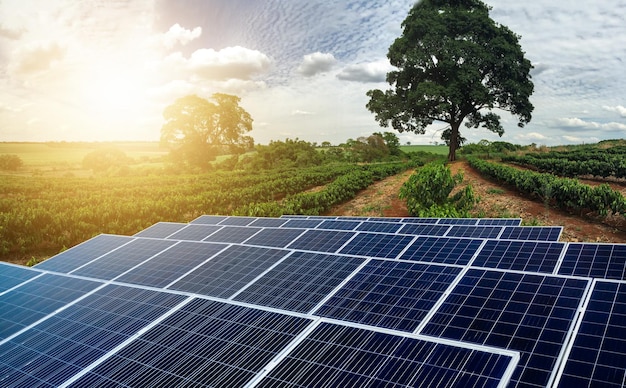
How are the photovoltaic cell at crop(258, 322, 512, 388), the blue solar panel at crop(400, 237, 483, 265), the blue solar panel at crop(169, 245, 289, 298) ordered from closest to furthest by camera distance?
the photovoltaic cell at crop(258, 322, 512, 388)
the blue solar panel at crop(169, 245, 289, 298)
the blue solar panel at crop(400, 237, 483, 265)

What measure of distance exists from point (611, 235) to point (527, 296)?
45.3 feet

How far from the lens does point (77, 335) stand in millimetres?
6902

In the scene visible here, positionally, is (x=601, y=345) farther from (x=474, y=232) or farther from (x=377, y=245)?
(x=474, y=232)

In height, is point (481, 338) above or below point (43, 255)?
above

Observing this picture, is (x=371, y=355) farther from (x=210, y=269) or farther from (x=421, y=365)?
(x=210, y=269)

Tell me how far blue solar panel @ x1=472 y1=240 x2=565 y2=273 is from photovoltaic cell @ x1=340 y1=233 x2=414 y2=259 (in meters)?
1.94

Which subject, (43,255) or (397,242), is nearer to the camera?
(397,242)

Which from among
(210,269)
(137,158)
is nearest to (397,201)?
(210,269)

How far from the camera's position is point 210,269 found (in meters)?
9.20

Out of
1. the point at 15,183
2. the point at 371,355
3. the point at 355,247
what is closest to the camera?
the point at 371,355

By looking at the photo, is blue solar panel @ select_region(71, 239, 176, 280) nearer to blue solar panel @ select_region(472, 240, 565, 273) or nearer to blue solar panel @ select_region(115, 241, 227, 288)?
blue solar panel @ select_region(115, 241, 227, 288)

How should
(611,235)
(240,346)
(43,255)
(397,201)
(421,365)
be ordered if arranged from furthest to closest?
(397,201) < (43,255) < (611,235) < (240,346) < (421,365)

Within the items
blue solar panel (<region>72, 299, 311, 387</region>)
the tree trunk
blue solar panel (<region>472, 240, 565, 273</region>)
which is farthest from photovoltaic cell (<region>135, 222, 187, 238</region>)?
the tree trunk

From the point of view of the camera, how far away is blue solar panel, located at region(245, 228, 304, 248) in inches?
434
